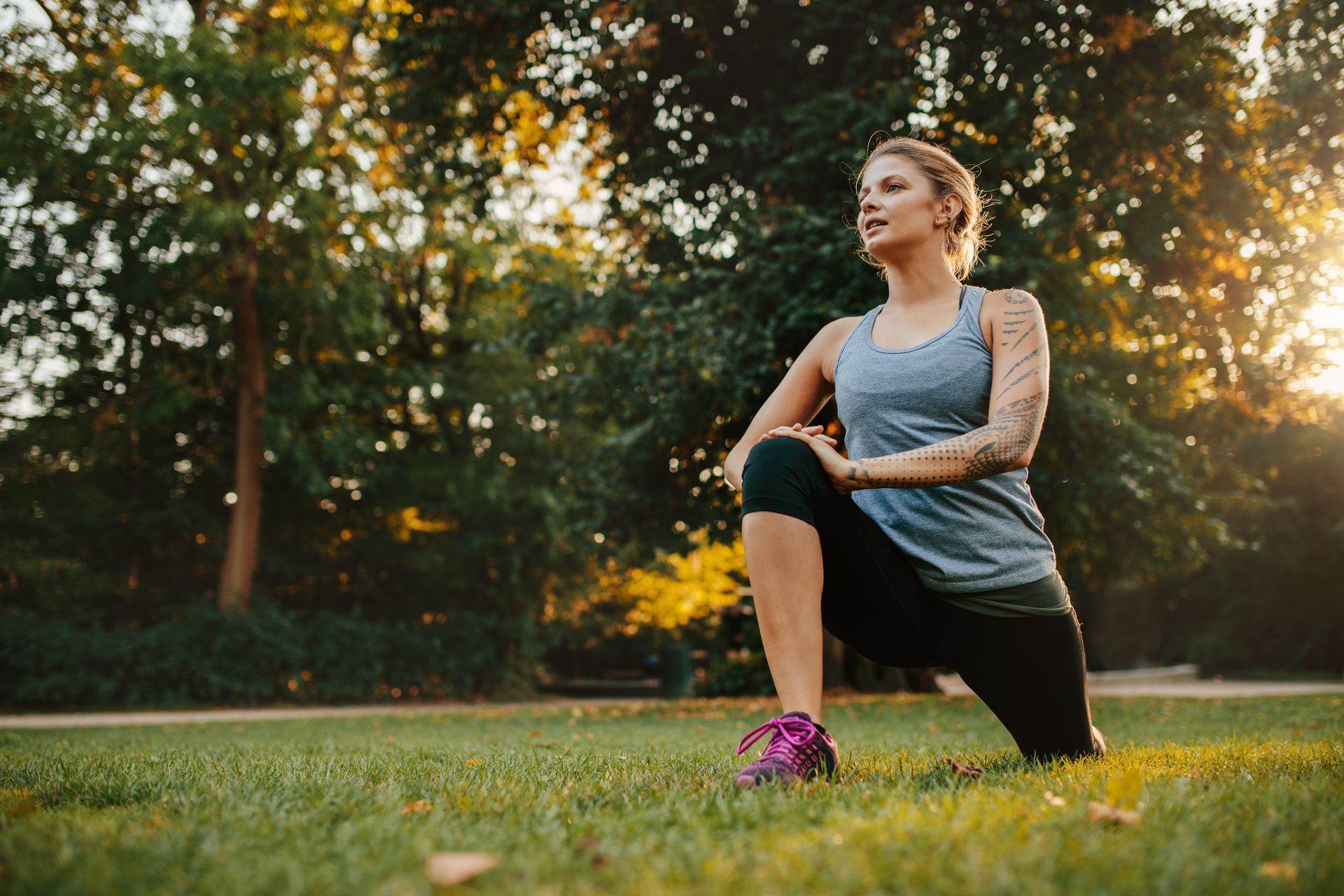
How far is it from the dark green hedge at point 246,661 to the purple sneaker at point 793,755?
14.9 m

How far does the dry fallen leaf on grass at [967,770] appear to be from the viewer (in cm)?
267

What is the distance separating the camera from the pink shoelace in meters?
2.43

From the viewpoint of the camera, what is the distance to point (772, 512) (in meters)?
2.60

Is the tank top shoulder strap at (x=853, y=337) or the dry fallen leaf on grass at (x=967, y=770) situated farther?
the tank top shoulder strap at (x=853, y=337)

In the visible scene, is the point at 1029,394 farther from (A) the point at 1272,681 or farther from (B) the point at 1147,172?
(A) the point at 1272,681

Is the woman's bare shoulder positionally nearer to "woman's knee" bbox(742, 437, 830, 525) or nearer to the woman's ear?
the woman's ear

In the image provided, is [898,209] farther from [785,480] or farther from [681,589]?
[681,589]

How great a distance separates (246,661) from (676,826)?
15.5m

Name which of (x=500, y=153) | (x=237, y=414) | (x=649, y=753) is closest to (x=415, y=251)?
(x=237, y=414)

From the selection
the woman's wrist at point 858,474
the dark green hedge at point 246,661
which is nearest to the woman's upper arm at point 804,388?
the woman's wrist at point 858,474

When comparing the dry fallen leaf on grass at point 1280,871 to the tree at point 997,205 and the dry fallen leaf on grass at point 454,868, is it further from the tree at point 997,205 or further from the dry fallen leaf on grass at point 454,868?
the tree at point 997,205

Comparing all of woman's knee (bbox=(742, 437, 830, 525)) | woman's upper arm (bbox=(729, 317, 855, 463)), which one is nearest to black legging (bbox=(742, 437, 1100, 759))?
woman's knee (bbox=(742, 437, 830, 525))

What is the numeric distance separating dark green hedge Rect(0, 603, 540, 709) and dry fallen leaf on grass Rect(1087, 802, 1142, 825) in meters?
15.6

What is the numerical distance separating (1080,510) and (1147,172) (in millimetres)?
3878
